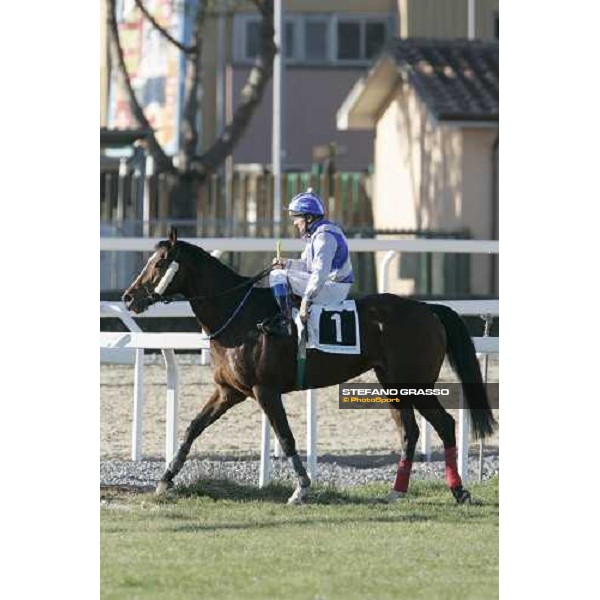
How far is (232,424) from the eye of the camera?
43.2 ft

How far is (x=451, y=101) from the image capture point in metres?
23.6

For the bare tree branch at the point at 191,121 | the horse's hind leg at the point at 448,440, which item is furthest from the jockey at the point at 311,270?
the bare tree branch at the point at 191,121

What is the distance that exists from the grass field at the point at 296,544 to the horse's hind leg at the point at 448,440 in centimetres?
9

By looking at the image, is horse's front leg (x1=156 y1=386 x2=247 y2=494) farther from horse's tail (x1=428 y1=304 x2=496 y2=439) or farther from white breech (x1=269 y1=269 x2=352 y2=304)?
horse's tail (x1=428 y1=304 x2=496 y2=439)

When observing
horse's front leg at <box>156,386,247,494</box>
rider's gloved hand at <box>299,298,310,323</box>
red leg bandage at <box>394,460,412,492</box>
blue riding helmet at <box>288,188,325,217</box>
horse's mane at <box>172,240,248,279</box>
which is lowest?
red leg bandage at <box>394,460,412,492</box>

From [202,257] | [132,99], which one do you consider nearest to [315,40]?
[132,99]

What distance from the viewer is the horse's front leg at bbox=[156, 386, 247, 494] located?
9594 mm

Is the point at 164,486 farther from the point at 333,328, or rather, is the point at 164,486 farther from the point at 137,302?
the point at 333,328

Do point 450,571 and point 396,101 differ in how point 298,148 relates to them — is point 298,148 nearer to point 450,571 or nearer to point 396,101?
point 396,101

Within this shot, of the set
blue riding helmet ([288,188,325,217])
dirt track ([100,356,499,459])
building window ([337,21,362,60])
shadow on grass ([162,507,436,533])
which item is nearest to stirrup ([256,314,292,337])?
blue riding helmet ([288,188,325,217])

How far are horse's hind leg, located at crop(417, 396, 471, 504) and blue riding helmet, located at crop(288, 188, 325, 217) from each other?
977 millimetres

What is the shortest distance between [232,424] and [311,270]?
12.9 ft
